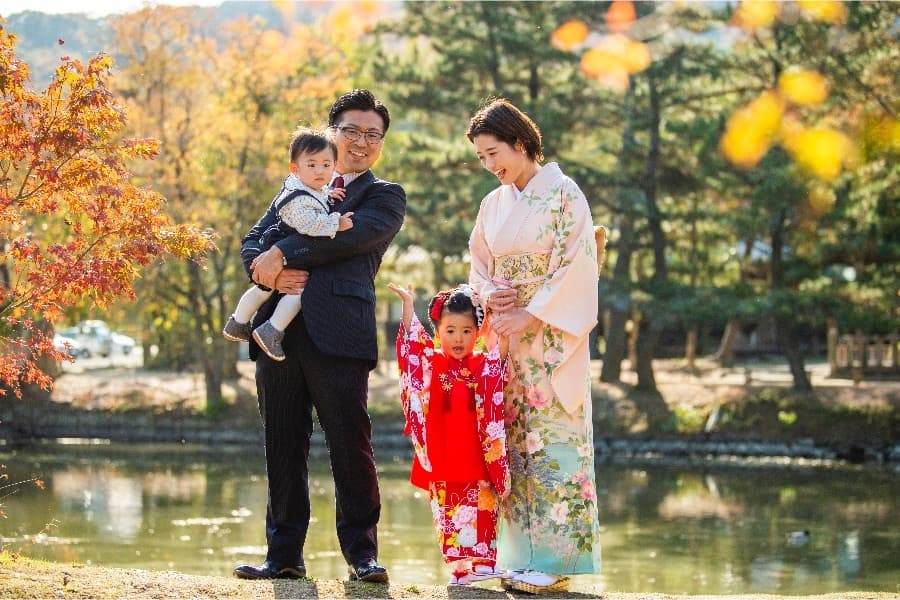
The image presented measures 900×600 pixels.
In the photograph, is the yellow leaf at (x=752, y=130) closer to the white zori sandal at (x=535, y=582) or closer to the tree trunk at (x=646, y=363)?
the tree trunk at (x=646, y=363)

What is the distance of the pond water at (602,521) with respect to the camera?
893 centimetres

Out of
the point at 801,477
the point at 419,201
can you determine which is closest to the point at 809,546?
the point at 801,477

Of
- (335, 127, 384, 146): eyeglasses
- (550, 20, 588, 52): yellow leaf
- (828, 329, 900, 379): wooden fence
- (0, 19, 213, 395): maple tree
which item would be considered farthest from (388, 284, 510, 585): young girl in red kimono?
(828, 329, 900, 379): wooden fence

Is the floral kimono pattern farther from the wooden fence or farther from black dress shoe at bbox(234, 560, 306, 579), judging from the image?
the wooden fence

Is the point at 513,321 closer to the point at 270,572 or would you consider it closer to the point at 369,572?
the point at 369,572

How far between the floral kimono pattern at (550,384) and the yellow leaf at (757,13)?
13186 mm

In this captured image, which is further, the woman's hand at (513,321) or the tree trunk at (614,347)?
the tree trunk at (614,347)

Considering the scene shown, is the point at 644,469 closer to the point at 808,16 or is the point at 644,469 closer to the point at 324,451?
the point at 324,451

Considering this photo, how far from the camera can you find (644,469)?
16.1 meters

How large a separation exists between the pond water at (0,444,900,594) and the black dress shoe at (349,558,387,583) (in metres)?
2.00

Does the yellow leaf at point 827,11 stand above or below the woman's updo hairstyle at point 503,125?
above

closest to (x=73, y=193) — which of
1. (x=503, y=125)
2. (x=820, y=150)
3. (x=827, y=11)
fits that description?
(x=503, y=125)

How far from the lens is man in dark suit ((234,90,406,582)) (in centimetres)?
456

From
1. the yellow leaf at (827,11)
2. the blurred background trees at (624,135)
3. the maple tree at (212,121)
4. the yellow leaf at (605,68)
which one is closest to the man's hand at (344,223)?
the blurred background trees at (624,135)
